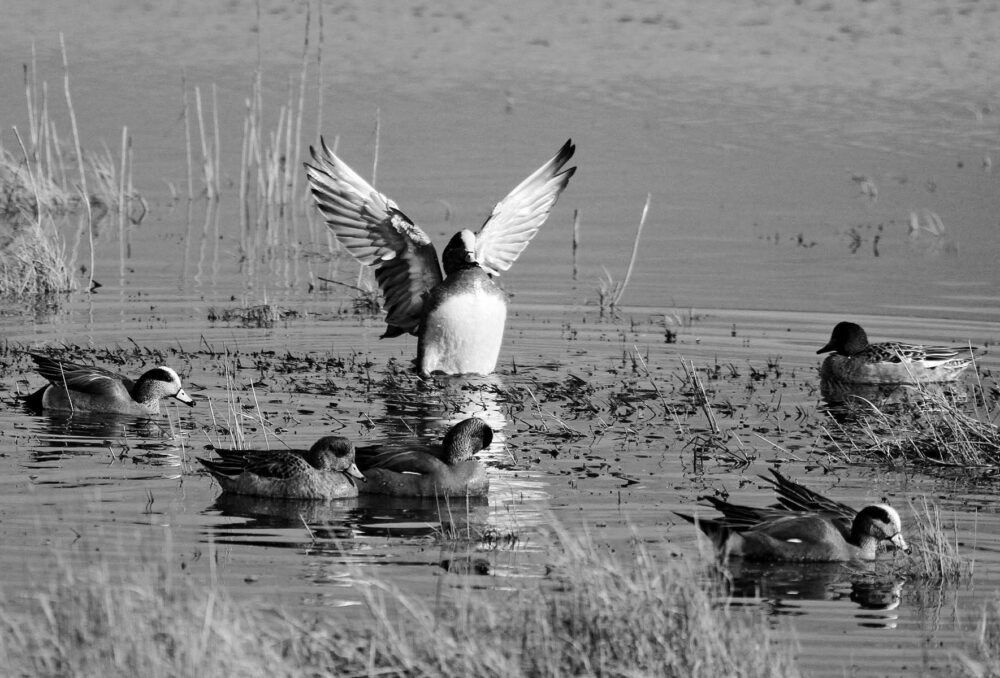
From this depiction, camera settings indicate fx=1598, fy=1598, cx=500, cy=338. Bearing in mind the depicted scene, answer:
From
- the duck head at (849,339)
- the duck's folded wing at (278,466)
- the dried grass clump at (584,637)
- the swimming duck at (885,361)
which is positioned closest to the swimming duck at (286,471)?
the duck's folded wing at (278,466)

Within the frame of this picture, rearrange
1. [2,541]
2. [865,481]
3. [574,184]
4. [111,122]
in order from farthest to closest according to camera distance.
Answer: [111,122]
[574,184]
[865,481]
[2,541]

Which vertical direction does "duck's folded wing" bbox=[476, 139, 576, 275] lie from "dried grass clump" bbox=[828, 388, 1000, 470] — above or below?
above

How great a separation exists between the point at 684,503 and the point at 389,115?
57.0ft

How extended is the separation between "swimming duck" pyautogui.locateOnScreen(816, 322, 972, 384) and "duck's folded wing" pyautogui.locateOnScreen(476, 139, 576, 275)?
2.70 meters

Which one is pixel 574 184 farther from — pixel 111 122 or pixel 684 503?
pixel 684 503

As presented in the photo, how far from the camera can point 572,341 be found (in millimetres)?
13898

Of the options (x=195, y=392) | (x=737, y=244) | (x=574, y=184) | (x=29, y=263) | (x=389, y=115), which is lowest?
(x=195, y=392)

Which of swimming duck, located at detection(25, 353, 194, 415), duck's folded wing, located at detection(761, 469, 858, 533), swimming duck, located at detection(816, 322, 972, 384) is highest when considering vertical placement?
→ swimming duck, located at detection(816, 322, 972, 384)

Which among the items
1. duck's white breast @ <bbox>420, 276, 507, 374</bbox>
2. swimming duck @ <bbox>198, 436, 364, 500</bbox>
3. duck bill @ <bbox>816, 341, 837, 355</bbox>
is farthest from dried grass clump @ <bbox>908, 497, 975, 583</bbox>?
duck's white breast @ <bbox>420, 276, 507, 374</bbox>

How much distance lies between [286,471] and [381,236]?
15.5 feet

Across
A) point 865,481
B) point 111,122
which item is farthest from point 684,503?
point 111,122

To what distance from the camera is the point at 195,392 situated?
Answer: 11539 mm

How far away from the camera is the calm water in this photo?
24.8 feet

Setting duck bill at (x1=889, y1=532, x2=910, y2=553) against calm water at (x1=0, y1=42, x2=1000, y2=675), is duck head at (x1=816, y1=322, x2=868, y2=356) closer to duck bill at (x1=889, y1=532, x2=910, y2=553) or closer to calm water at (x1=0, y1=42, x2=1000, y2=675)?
calm water at (x1=0, y1=42, x2=1000, y2=675)
